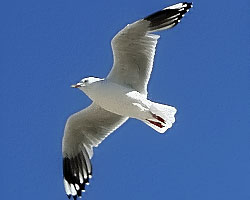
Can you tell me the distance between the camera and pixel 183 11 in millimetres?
8328

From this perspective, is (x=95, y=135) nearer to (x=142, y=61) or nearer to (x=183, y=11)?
(x=142, y=61)

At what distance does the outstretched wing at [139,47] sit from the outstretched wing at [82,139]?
718 mm

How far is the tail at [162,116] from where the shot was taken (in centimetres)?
831

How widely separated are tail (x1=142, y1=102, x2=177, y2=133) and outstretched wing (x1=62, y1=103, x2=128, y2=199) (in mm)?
861

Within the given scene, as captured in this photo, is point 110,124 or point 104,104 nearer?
point 104,104

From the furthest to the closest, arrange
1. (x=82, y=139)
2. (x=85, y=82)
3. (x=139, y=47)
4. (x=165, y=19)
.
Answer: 1. (x=82, y=139)
2. (x=85, y=82)
3. (x=139, y=47)
4. (x=165, y=19)

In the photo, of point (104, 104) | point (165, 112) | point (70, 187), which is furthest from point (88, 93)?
point (70, 187)

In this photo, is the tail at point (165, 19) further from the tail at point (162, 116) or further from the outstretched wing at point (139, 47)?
the tail at point (162, 116)

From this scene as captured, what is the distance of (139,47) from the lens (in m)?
8.39

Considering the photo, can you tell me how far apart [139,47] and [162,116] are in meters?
0.79

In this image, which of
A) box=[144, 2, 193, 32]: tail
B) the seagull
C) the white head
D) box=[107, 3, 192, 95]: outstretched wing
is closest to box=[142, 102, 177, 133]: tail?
the seagull

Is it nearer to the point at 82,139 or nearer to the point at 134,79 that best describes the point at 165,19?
the point at 134,79

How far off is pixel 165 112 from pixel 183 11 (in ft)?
3.64

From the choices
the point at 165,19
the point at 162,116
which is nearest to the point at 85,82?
the point at 162,116
